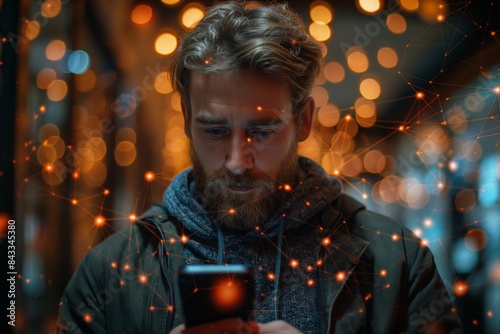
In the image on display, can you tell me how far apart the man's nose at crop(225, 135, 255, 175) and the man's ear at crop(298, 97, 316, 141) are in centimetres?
11

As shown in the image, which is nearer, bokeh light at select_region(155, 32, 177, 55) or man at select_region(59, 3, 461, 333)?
man at select_region(59, 3, 461, 333)

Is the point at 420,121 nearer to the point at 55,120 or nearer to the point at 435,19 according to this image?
the point at 435,19

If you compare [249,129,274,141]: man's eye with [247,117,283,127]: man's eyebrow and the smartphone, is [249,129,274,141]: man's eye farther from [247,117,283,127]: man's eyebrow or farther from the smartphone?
the smartphone

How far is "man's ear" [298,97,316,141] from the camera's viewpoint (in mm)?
846

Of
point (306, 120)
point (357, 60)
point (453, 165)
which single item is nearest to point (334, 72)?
point (357, 60)

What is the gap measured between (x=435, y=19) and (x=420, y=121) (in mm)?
206

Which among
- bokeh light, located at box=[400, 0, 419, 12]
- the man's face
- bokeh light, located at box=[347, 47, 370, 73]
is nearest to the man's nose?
the man's face

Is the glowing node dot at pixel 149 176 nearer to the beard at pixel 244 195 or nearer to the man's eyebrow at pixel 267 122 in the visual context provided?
the beard at pixel 244 195

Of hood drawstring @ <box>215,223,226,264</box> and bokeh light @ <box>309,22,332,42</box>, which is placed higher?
bokeh light @ <box>309,22,332,42</box>

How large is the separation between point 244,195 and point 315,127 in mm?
241

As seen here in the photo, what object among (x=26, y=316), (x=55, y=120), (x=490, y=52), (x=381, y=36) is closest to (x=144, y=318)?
(x=26, y=316)

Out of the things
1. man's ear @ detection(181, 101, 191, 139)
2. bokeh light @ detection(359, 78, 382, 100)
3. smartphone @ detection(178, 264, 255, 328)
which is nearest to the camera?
smartphone @ detection(178, 264, 255, 328)

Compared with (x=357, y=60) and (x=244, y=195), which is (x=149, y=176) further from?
(x=357, y=60)

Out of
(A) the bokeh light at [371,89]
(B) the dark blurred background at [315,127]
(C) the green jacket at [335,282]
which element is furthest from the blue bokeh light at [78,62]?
(A) the bokeh light at [371,89]
